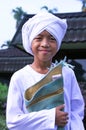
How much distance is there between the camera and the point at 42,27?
2258mm

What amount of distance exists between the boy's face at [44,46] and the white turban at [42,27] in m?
0.02

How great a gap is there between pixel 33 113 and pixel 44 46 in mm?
349

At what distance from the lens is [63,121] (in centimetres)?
212

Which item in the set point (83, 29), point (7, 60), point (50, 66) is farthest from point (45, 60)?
point (7, 60)

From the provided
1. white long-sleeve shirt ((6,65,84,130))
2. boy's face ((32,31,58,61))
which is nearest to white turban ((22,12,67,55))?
boy's face ((32,31,58,61))

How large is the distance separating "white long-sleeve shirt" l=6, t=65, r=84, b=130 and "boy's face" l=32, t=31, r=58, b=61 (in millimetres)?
92

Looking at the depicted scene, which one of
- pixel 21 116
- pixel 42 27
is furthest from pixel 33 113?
pixel 42 27

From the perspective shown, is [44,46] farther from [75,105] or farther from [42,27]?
[75,105]

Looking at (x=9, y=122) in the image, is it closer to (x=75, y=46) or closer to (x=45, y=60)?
(x=45, y=60)

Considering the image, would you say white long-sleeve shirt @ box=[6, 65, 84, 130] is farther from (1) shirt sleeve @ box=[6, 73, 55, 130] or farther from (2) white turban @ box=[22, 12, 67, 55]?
(2) white turban @ box=[22, 12, 67, 55]

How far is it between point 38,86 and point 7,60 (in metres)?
12.6

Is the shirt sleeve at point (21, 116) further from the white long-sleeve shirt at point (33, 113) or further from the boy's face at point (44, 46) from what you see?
the boy's face at point (44, 46)

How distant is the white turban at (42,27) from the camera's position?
2262mm

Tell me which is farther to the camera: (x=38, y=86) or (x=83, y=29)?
(x=83, y=29)
